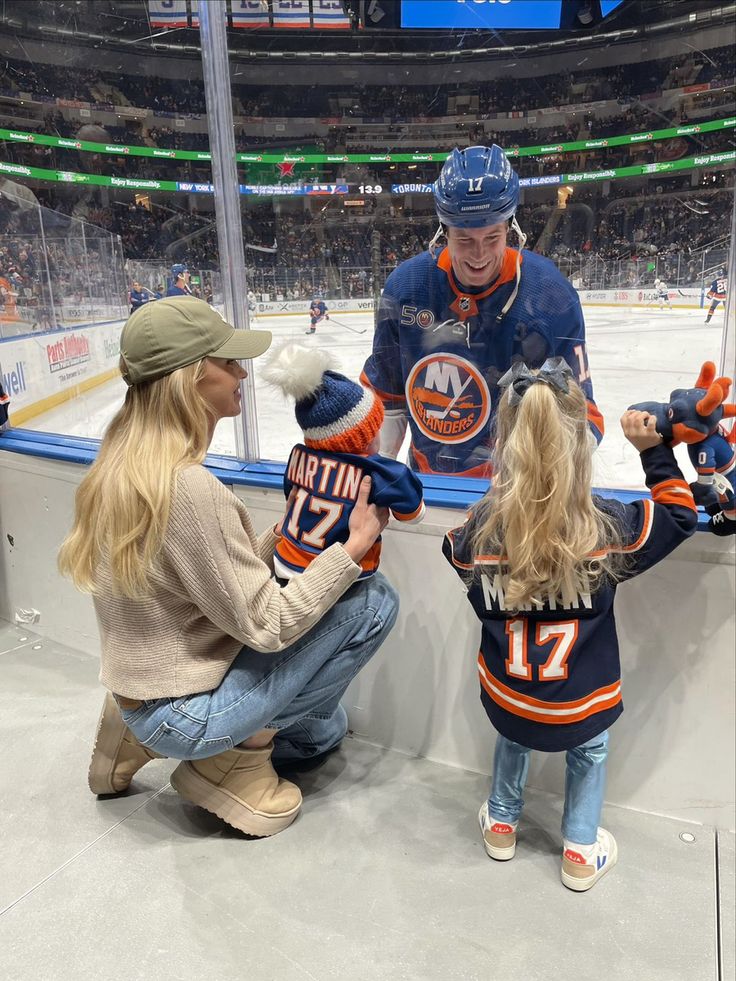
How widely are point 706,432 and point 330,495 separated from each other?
2.12 feet

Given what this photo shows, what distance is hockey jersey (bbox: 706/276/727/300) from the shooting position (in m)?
A: 1.42

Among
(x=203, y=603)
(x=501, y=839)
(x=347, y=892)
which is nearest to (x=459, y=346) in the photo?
(x=203, y=603)

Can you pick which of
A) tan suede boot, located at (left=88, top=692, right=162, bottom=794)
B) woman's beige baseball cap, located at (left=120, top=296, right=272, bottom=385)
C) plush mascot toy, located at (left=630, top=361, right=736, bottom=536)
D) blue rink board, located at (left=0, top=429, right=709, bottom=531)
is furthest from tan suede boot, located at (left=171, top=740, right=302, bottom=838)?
plush mascot toy, located at (left=630, top=361, right=736, bottom=536)

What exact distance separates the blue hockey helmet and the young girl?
0.47m

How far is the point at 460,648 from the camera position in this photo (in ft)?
5.12

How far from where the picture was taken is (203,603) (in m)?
1.16

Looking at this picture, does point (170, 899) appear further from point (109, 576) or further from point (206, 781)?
point (109, 576)

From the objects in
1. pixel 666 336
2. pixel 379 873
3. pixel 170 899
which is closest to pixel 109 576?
pixel 170 899

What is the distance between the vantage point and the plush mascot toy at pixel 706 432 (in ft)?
3.67

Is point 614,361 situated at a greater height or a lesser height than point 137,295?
lesser

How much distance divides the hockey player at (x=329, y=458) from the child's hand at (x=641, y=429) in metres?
0.38

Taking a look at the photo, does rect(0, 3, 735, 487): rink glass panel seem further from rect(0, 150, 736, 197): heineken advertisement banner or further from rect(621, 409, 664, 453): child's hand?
rect(621, 409, 664, 453): child's hand

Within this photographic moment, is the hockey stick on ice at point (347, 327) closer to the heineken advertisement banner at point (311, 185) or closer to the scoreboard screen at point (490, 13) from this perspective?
the heineken advertisement banner at point (311, 185)

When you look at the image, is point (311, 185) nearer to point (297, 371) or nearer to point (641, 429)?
point (297, 371)
